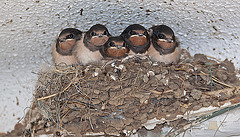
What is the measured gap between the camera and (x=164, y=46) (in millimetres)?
3262

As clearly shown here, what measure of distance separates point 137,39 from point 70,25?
868mm

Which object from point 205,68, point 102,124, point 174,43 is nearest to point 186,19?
point 174,43

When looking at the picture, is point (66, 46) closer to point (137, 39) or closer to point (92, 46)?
point (92, 46)

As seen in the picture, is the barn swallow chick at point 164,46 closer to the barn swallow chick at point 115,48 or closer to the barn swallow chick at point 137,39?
the barn swallow chick at point 137,39

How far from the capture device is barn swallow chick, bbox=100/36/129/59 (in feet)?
10.2

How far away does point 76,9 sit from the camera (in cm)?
349

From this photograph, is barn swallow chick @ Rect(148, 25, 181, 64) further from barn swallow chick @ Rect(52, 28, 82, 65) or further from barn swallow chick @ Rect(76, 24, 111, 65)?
barn swallow chick @ Rect(52, 28, 82, 65)

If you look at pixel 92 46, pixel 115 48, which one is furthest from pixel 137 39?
pixel 92 46

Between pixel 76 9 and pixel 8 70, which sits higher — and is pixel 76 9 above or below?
above

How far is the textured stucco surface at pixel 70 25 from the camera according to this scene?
3.29 meters

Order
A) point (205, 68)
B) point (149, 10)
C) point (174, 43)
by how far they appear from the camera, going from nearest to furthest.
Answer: point (205, 68) < point (174, 43) < point (149, 10)

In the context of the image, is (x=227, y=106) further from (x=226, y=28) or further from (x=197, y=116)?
(x=226, y=28)

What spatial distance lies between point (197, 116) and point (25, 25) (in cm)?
213

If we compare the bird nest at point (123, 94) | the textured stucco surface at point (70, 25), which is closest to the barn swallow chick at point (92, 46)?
the bird nest at point (123, 94)
